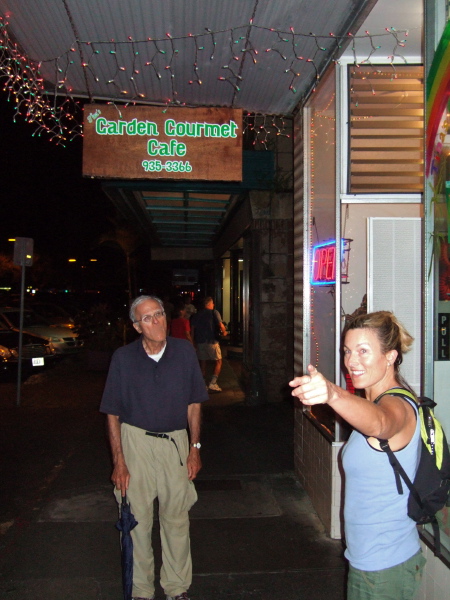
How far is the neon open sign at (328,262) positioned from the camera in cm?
474

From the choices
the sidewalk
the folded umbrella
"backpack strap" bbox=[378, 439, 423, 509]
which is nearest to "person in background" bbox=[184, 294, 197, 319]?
the sidewalk

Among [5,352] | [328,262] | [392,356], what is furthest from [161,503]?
[5,352]

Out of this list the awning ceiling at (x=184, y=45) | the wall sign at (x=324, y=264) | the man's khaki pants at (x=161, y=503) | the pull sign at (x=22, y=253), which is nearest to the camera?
the man's khaki pants at (x=161, y=503)

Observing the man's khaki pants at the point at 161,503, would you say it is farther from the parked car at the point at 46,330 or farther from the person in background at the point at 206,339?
the parked car at the point at 46,330

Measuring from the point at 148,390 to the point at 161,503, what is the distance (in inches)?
30.6

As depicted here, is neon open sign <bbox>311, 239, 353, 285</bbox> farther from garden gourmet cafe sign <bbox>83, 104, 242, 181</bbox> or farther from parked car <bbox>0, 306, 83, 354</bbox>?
parked car <bbox>0, 306, 83, 354</bbox>

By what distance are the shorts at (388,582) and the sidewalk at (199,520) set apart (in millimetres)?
1658

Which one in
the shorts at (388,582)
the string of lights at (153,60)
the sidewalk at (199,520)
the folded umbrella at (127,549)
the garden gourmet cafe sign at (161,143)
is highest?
the string of lights at (153,60)

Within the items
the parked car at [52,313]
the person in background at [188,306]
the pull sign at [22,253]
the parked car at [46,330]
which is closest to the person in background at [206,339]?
the person in background at [188,306]

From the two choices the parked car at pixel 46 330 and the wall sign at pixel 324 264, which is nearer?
the wall sign at pixel 324 264

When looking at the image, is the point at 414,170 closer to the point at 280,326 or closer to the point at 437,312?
the point at 437,312

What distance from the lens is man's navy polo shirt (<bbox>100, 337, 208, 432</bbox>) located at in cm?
357

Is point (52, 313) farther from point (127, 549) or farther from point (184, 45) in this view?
point (127, 549)

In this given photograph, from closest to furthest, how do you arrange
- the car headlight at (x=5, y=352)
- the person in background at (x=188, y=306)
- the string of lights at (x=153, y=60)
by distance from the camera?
the string of lights at (x=153, y=60)
the person in background at (x=188, y=306)
the car headlight at (x=5, y=352)
